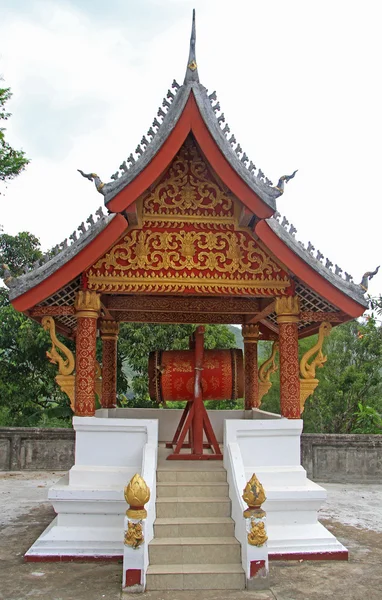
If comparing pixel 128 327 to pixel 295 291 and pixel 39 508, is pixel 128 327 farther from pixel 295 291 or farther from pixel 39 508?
pixel 295 291

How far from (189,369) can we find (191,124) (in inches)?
131

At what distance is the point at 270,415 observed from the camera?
27.2ft

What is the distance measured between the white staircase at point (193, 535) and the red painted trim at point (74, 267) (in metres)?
2.68

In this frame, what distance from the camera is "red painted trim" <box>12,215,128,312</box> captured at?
6426mm

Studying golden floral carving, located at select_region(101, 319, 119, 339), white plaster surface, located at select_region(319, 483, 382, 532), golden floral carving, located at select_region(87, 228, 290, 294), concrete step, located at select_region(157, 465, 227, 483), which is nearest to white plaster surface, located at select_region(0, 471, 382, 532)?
white plaster surface, located at select_region(319, 483, 382, 532)

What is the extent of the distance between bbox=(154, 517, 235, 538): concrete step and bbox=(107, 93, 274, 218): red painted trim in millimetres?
3615

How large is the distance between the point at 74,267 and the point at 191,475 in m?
2.99

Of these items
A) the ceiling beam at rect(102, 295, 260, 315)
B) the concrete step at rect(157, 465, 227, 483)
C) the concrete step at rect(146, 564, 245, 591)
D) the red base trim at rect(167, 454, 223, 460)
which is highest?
the ceiling beam at rect(102, 295, 260, 315)

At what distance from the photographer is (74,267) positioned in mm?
6516

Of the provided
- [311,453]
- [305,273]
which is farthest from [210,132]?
[311,453]

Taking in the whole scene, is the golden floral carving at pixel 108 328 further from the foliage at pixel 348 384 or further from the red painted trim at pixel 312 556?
the foliage at pixel 348 384

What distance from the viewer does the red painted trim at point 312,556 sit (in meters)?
5.98

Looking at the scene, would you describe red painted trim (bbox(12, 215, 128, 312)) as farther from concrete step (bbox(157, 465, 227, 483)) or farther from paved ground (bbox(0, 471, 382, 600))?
paved ground (bbox(0, 471, 382, 600))

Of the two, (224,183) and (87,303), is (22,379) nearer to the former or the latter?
(87,303)
